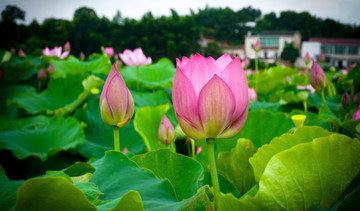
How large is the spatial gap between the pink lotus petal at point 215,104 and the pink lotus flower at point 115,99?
7.8 inches

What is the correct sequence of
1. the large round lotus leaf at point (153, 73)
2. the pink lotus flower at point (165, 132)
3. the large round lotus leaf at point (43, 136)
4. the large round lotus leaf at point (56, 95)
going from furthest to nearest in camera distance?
the large round lotus leaf at point (153, 73) < the large round lotus leaf at point (56, 95) < the large round lotus leaf at point (43, 136) < the pink lotus flower at point (165, 132)

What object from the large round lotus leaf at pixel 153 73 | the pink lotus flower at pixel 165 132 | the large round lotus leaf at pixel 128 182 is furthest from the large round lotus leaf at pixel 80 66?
the large round lotus leaf at pixel 128 182

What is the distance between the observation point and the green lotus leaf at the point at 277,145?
1.46 ft

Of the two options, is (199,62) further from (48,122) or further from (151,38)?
(151,38)

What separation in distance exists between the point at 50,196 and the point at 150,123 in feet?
2.32

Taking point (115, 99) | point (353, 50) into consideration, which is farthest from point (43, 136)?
point (353, 50)

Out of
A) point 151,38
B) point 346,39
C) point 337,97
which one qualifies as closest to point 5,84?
point 337,97

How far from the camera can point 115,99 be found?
497 millimetres

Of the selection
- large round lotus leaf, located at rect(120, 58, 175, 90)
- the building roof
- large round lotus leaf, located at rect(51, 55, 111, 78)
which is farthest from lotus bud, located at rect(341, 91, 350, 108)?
the building roof

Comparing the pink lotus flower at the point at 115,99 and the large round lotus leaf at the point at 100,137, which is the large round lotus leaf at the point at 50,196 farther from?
the large round lotus leaf at the point at 100,137

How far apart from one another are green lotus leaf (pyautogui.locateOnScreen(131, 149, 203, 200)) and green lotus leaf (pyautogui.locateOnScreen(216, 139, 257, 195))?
0.28 ft

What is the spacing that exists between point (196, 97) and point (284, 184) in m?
0.17

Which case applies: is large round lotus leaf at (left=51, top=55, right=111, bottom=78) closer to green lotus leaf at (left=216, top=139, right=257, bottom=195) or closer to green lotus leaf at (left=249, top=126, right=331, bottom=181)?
green lotus leaf at (left=216, top=139, right=257, bottom=195)

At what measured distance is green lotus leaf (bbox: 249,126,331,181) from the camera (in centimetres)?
44
